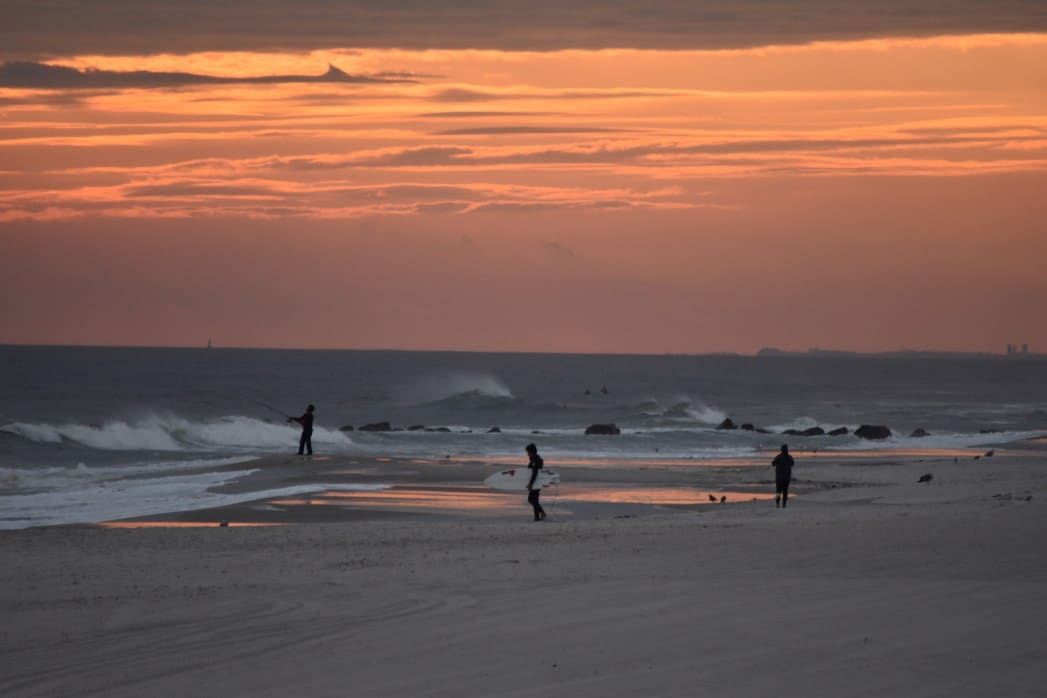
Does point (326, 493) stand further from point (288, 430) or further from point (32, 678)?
point (288, 430)

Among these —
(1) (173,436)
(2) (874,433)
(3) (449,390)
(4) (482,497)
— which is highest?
(3) (449,390)

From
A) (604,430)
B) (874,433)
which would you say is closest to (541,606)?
(604,430)

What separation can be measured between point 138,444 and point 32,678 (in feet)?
124

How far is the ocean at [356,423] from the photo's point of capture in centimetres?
2827

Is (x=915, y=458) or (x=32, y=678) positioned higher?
(x=915, y=458)

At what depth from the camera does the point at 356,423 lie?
220 ft

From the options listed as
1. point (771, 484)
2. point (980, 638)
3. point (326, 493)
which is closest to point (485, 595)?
point (980, 638)

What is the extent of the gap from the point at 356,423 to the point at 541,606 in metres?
57.1

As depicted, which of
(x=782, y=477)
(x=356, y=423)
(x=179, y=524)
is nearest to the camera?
(x=179, y=524)

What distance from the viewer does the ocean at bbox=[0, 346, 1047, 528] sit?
28.3 m

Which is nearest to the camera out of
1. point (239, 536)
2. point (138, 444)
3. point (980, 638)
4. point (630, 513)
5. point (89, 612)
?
point (980, 638)

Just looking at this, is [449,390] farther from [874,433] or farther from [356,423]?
[874,433]

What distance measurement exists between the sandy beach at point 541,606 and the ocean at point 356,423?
6.98m

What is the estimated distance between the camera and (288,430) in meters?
51.1
